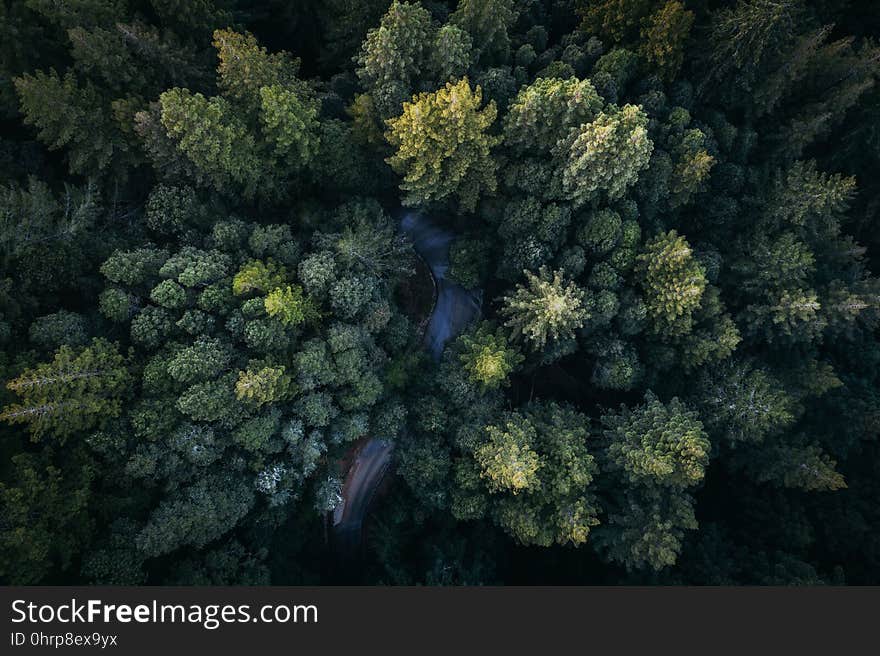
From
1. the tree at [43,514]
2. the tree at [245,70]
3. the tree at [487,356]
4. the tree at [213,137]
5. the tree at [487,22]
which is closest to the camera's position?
the tree at [43,514]

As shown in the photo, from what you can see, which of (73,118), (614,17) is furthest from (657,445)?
(73,118)

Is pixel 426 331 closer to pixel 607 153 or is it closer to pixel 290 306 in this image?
pixel 290 306

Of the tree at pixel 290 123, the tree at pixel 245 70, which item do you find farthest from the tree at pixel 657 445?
the tree at pixel 245 70

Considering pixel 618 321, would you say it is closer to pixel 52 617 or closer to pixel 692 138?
pixel 692 138

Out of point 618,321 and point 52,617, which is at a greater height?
point 52,617

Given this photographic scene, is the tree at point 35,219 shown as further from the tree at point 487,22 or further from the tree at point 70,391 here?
the tree at point 487,22

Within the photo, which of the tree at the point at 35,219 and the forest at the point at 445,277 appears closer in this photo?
the tree at the point at 35,219

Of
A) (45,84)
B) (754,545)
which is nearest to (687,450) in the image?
(754,545)
